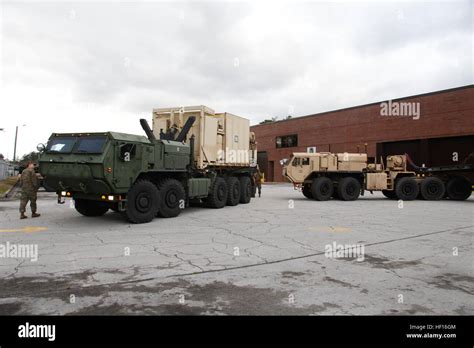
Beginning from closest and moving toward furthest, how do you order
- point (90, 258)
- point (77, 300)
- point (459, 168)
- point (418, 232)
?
point (77, 300) < point (90, 258) < point (418, 232) < point (459, 168)

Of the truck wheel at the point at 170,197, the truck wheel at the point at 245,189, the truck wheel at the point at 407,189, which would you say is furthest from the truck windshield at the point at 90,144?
the truck wheel at the point at 407,189

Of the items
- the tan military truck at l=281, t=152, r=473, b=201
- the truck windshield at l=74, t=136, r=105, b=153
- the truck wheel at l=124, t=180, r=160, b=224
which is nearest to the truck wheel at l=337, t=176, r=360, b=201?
the tan military truck at l=281, t=152, r=473, b=201

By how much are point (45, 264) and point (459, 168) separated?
65.3ft

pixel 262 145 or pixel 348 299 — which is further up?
pixel 262 145

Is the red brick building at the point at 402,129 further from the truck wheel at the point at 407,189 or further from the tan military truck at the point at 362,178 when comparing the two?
the truck wheel at the point at 407,189

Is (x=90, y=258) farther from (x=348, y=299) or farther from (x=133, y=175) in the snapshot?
(x=348, y=299)

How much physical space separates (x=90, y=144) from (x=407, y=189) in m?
16.5

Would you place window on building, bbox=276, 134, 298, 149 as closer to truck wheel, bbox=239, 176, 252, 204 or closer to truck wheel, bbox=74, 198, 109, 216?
truck wheel, bbox=239, 176, 252, 204

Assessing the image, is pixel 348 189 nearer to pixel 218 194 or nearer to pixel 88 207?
pixel 218 194

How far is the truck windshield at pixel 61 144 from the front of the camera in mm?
9180

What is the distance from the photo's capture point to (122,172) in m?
8.87

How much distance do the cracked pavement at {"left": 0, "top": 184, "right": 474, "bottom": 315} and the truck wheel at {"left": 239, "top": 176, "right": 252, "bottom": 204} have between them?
5923 mm

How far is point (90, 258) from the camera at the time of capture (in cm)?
595
